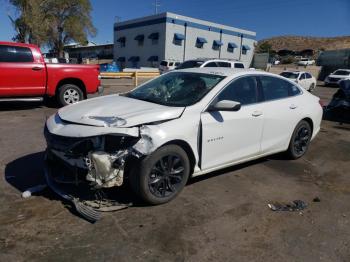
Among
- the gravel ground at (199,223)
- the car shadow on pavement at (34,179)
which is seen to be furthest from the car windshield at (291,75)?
the car shadow on pavement at (34,179)

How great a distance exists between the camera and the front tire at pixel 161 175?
3990mm

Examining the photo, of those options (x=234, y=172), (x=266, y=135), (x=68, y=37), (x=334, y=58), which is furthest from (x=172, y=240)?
(x=334, y=58)

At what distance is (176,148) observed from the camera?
13.9 feet

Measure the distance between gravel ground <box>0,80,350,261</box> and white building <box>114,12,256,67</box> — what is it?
146 ft

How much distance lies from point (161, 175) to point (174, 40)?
1830 inches

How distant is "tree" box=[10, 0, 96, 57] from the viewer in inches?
1548

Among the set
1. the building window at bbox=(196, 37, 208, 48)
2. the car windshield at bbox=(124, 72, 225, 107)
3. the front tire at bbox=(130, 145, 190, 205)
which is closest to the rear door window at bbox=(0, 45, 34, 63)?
the car windshield at bbox=(124, 72, 225, 107)

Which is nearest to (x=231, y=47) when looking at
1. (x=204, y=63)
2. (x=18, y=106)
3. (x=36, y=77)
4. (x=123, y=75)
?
(x=123, y=75)

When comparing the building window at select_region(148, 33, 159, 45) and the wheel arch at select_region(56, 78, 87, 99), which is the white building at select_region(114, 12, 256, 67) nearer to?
the building window at select_region(148, 33, 159, 45)

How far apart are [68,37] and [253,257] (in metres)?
49.3

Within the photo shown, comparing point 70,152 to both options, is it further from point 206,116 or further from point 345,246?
point 345,246

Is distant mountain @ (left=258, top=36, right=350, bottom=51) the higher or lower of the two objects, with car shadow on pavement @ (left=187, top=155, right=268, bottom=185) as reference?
higher

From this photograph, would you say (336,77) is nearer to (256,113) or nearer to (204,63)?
(204,63)

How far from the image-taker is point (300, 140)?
6.34 meters
